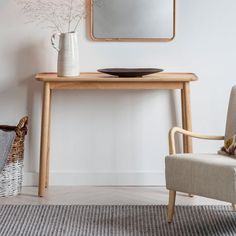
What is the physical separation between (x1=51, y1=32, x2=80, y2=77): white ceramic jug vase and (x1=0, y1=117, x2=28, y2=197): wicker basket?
0.42 metres

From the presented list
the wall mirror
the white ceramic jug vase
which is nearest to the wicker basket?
the white ceramic jug vase

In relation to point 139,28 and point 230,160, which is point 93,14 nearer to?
point 139,28

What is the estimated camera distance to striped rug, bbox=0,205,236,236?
3424 mm

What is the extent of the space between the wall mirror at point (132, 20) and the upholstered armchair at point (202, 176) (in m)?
0.99

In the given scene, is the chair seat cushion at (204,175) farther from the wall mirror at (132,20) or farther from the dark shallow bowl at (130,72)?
the wall mirror at (132,20)

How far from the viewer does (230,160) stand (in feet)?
11.3

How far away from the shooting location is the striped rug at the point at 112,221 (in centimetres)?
342

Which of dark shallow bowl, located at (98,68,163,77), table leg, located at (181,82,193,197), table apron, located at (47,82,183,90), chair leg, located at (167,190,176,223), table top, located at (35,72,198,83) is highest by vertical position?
dark shallow bowl, located at (98,68,163,77)

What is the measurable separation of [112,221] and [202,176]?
59cm

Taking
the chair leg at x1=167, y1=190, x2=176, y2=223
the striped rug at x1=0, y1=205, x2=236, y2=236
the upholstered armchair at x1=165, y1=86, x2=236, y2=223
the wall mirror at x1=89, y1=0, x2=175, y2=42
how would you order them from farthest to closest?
the wall mirror at x1=89, y1=0, x2=175, y2=42, the chair leg at x1=167, y1=190, x2=176, y2=223, the striped rug at x1=0, y1=205, x2=236, y2=236, the upholstered armchair at x1=165, y1=86, x2=236, y2=223

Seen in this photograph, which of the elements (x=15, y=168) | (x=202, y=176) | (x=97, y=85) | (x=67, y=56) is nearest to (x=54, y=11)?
(x=67, y=56)

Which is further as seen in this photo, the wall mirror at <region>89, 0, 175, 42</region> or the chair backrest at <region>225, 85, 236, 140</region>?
the wall mirror at <region>89, 0, 175, 42</region>

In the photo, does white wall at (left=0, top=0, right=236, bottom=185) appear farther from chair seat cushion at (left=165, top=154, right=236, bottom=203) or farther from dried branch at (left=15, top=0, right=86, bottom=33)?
chair seat cushion at (left=165, top=154, right=236, bottom=203)

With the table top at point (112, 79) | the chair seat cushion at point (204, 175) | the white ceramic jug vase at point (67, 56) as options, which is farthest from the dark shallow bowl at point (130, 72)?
the chair seat cushion at point (204, 175)
